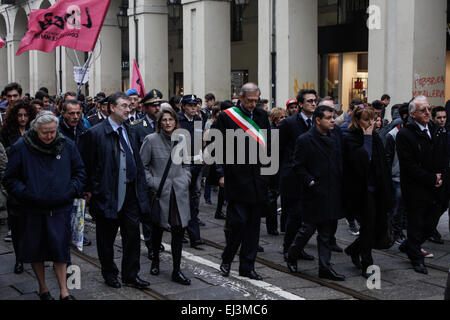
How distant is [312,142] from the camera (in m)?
6.73

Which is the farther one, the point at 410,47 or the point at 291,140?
the point at 410,47

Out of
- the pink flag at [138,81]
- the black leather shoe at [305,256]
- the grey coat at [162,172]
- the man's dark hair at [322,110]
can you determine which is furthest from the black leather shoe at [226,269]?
the pink flag at [138,81]

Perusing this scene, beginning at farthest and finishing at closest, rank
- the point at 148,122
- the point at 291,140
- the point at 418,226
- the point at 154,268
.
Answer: the point at 148,122
the point at 291,140
the point at 418,226
the point at 154,268

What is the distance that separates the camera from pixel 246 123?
6.75 meters

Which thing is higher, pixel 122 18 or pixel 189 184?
pixel 122 18

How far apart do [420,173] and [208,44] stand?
13.0m

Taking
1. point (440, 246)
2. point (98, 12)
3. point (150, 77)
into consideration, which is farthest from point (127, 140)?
point (150, 77)

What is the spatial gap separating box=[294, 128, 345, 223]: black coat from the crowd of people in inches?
0.4

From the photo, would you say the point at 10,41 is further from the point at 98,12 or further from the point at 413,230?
the point at 413,230

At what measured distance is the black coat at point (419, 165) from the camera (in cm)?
717

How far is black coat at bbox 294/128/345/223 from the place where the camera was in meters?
6.66

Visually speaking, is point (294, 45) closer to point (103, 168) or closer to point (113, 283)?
point (103, 168)

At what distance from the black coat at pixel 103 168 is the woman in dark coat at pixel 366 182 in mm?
2137

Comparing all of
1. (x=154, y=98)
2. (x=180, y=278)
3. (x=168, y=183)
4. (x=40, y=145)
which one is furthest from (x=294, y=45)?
(x=40, y=145)
